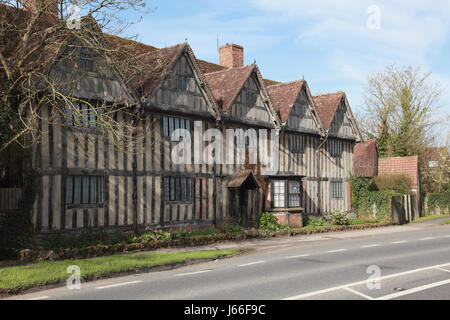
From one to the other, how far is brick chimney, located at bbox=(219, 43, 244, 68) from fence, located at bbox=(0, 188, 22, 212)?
17445mm

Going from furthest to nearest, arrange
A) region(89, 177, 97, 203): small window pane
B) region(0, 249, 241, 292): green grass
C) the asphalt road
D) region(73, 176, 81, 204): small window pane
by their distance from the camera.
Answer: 1. region(89, 177, 97, 203): small window pane
2. region(73, 176, 81, 204): small window pane
3. region(0, 249, 241, 292): green grass
4. the asphalt road

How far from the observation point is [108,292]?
31.9 ft

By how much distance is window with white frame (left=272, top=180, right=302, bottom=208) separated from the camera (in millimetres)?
25041

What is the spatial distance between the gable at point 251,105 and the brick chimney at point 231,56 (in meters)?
5.91

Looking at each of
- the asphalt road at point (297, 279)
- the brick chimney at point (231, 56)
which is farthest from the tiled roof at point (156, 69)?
the brick chimney at point (231, 56)

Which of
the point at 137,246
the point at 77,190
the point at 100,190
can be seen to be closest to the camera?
the point at 137,246

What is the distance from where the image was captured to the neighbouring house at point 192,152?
16.9m

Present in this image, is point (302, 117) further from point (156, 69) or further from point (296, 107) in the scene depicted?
point (156, 69)

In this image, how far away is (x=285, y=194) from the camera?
25109mm

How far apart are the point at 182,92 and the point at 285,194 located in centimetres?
827

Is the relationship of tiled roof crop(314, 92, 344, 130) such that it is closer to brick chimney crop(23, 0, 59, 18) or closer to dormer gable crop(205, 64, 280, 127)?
dormer gable crop(205, 64, 280, 127)

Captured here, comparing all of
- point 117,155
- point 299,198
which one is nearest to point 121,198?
point 117,155

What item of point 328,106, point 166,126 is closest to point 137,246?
point 166,126

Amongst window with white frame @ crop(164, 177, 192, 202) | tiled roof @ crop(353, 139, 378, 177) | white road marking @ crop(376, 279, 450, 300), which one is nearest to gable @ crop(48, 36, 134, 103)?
window with white frame @ crop(164, 177, 192, 202)
